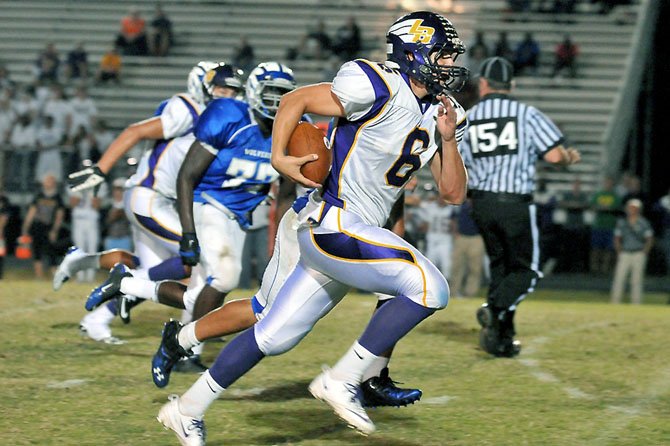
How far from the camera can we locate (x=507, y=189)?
22.0 ft

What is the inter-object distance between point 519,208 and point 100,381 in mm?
2682

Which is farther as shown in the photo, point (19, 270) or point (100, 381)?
point (19, 270)

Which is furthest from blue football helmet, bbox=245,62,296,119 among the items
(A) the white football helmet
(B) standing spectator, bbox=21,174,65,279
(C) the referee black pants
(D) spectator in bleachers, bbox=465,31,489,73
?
(D) spectator in bleachers, bbox=465,31,489,73

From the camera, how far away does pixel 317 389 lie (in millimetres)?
4141

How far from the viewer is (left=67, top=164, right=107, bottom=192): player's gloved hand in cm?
655

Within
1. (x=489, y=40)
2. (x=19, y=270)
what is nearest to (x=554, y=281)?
(x=489, y=40)

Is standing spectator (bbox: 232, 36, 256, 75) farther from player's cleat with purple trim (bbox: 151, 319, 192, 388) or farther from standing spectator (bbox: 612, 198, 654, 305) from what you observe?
player's cleat with purple trim (bbox: 151, 319, 192, 388)

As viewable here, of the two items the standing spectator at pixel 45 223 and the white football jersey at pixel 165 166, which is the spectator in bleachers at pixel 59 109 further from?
the white football jersey at pixel 165 166

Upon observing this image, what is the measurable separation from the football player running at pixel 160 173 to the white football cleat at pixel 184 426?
7.77 feet

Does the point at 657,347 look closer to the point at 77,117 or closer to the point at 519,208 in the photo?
the point at 519,208

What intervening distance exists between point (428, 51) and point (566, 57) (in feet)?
44.4

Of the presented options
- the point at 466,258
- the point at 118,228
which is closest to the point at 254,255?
the point at 118,228

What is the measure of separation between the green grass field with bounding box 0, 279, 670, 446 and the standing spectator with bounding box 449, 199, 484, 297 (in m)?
4.42

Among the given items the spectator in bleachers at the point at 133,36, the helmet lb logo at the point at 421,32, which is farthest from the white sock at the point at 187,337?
the spectator in bleachers at the point at 133,36
